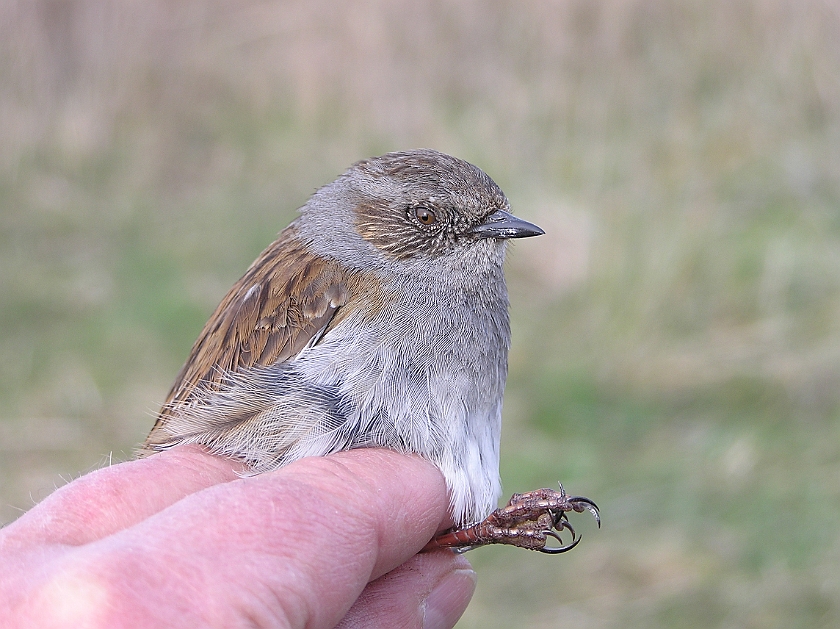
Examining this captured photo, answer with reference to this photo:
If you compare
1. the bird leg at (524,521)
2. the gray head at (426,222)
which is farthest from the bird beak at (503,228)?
the bird leg at (524,521)

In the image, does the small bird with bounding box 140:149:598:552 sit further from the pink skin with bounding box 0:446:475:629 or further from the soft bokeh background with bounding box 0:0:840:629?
the soft bokeh background with bounding box 0:0:840:629

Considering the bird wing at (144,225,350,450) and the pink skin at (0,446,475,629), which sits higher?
the bird wing at (144,225,350,450)

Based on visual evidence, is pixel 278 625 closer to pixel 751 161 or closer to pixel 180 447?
pixel 180 447

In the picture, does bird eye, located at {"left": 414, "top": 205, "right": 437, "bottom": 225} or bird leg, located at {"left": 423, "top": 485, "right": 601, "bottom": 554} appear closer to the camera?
bird leg, located at {"left": 423, "top": 485, "right": 601, "bottom": 554}

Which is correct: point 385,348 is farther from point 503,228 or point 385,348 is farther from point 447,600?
point 447,600

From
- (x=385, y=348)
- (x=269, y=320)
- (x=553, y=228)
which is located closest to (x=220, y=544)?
(x=385, y=348)

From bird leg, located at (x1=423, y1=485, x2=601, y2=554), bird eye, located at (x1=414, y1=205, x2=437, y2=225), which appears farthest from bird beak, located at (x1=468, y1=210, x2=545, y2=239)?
bird leg, located at (x1=423, y1=485, x2=601, y2=554)
